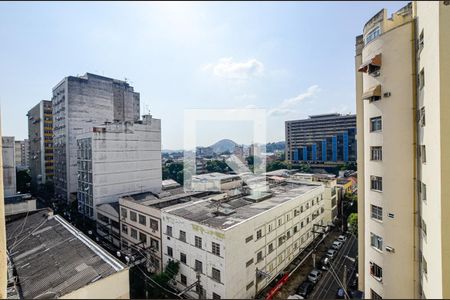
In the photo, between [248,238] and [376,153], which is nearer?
[376,153]

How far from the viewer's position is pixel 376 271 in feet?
16.1

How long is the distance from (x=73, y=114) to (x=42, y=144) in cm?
937

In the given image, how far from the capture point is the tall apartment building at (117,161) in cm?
1497

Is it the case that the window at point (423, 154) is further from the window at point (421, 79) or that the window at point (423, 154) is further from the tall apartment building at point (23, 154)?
the tall apartment building at point (23, 154)

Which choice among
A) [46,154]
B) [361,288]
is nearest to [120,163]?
[361,288]

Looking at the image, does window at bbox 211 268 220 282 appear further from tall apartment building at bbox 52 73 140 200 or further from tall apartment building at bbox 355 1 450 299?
tall apartment building at bbox 52 73 140 200

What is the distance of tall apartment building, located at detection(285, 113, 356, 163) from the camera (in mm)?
35688

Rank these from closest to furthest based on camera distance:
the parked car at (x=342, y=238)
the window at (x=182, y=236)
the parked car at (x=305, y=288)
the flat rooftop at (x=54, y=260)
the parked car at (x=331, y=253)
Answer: the flat rooftop at (x=54, y=260) < the window at (x=182, y=236) < the parked car at (x=305, y=288) < the parked car at (x=331, y=253) < the parked car at (x=342, y=238)

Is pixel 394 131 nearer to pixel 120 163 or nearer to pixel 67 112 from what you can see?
pixel 120 163

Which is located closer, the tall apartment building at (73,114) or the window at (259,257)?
the window at (259,257)

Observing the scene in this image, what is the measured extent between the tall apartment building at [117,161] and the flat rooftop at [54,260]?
5.42m

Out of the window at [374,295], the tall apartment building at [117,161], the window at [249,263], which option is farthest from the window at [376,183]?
the tall apartment building at [117,161]

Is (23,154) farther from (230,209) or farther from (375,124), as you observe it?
(375,124)

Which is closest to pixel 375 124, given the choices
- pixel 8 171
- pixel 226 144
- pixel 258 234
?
pixel 258 234
